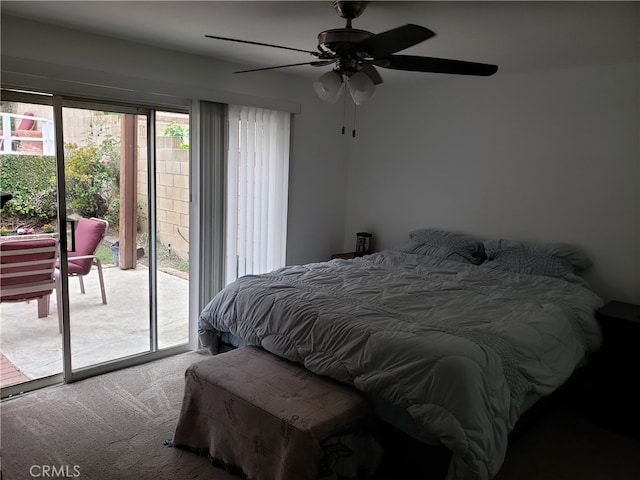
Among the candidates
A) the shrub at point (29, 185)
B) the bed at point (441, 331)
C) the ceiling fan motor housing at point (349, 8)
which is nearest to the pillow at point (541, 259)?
the bed at point (441, 331)

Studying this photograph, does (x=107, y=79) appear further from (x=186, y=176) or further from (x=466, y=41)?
(x=466, y=41)

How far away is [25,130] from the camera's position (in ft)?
10.5

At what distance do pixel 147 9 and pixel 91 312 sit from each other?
94.4 inches

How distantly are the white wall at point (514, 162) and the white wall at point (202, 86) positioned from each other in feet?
1.22

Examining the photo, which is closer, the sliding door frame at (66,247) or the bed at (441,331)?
the bed at (441,331)

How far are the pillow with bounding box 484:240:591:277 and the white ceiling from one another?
1371 mm

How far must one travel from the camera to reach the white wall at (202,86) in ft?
9.61

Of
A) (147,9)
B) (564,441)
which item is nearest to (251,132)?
(147,9)

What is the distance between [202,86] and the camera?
3.70m

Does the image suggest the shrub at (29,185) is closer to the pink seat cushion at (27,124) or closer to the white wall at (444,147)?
the pink seat cushion at (27,124)

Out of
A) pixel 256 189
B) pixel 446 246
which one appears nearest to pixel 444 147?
pixel 446 246

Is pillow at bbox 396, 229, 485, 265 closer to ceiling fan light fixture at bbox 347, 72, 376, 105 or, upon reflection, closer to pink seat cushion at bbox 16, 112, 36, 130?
ceiling fan light fixture at bbox 347, 72, 376, 105

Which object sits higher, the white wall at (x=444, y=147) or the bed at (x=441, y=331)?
the white wall at (x=444, y=147)

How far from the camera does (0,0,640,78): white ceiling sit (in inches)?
95.5
